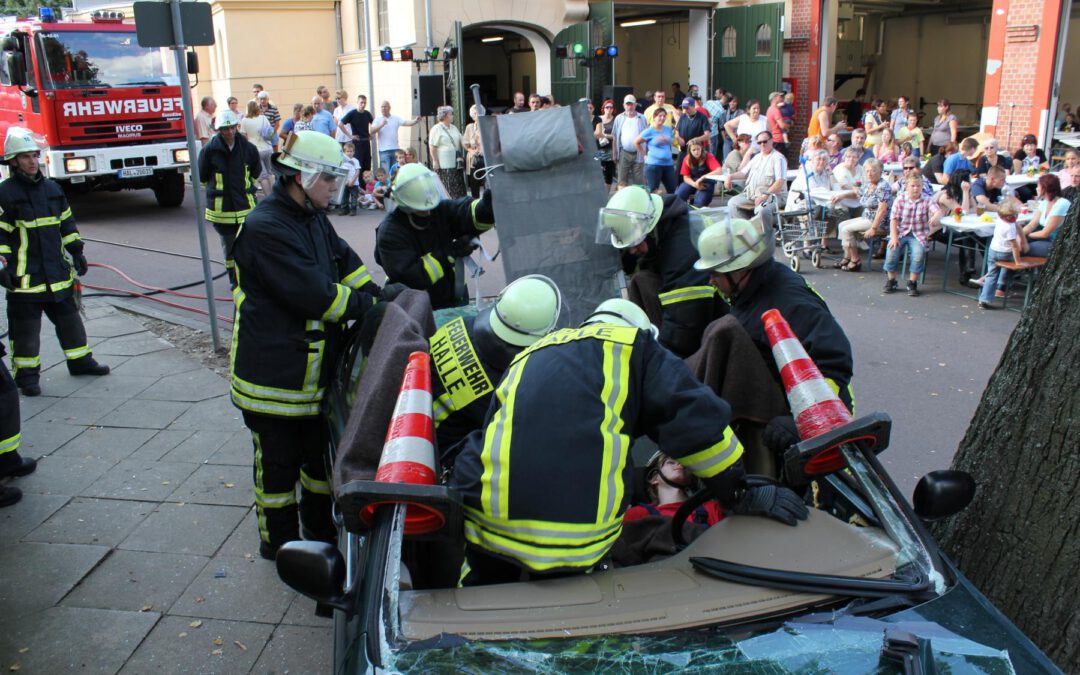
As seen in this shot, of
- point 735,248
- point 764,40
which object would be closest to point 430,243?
point 735,248

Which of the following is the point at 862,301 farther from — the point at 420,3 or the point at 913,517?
the point at 420,3

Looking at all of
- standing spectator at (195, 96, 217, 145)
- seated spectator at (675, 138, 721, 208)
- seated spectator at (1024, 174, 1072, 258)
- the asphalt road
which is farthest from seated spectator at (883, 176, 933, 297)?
standing spectator at (195, 96, 217, 145)

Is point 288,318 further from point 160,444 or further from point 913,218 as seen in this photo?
point 913,218

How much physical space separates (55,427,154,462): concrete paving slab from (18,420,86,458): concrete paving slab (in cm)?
6

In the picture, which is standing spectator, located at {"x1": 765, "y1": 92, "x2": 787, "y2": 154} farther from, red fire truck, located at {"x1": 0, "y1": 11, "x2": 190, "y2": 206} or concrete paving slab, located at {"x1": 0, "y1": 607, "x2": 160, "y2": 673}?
concrete paving slab, located at {"x1": 0, "y1": 607, "x2": 160, "y2": 673}

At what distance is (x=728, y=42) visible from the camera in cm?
2141

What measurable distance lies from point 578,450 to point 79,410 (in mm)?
5382

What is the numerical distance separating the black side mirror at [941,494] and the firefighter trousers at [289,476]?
2.65m

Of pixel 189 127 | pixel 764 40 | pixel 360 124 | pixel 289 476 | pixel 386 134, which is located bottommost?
pixel 289 476

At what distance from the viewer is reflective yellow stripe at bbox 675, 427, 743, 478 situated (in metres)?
2.51

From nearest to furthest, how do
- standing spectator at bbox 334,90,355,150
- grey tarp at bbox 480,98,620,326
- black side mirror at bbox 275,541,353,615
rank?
1. black side mirror at bbox 275,541,353,615
2. grey tarp at bbox 480,98,620,326
3. standing spectator at bbox 334,90,355,150

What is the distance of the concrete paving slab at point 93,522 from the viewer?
4.61m

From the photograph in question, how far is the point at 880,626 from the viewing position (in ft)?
6.82

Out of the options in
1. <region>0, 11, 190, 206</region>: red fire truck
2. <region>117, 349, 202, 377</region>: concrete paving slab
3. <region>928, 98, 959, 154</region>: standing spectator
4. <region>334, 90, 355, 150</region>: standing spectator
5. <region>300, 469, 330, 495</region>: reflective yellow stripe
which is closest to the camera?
<region>300, 469, 330, 495</region>: reflective yellow stripe
